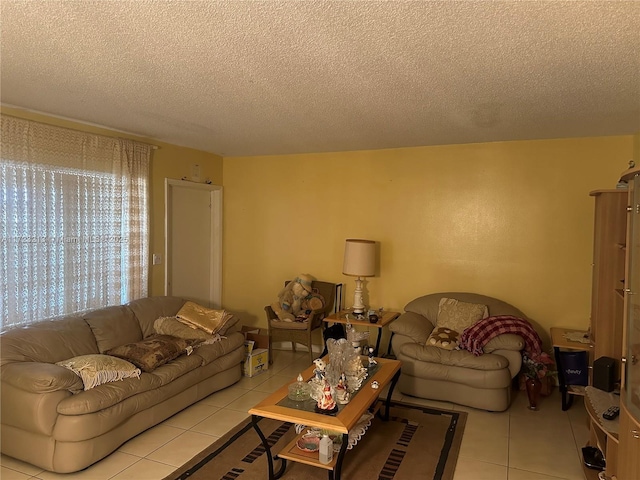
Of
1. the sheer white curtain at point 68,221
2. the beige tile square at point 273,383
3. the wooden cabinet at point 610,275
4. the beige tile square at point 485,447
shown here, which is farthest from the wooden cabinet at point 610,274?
the sheer white curtain at point 68,221

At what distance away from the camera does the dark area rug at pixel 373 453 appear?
9.32 ft

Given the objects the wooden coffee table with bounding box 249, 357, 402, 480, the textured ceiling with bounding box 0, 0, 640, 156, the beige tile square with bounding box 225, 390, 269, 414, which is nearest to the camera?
the textured ceiling with bounding box 0, 0, 640, 156

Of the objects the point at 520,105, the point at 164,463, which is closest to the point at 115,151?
the point at 164,463

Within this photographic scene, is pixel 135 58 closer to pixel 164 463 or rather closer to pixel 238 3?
pixel 238 3

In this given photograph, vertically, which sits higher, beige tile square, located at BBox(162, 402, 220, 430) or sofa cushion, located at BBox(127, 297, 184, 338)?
sofa cushion, located at BBox(127, 297, 184, 338)

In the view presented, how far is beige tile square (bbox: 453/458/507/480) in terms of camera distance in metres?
2.83

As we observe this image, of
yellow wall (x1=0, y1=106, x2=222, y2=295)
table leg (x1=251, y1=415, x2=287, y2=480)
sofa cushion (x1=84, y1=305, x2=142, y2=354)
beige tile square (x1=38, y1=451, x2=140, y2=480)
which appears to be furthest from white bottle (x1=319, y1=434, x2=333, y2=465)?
yellow wall (x1=0, y1=106, x2=222, y2=295)

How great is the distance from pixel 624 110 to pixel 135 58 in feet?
10.9

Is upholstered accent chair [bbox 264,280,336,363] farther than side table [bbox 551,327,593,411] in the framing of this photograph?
Yes

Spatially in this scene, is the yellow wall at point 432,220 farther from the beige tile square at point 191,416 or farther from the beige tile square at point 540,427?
the beige tile square at point 191,416

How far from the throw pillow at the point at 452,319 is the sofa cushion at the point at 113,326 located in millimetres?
2646

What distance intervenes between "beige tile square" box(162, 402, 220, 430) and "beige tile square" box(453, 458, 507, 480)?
1.97 metres

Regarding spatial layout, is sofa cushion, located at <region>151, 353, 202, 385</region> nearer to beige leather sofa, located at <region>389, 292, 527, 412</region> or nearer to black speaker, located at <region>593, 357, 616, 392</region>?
beige leather sofa, located at <region>389, 292, 527, 412</region>

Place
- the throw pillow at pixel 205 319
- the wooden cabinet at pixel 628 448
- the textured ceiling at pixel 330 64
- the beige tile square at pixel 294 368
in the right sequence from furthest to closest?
1. the beige tile square at pixel 294 368
2. the throw pillow at pixel 205 319
3. the wooden cabinet at pixel 628 448
4. the textured ceiling at pixel 330 64
